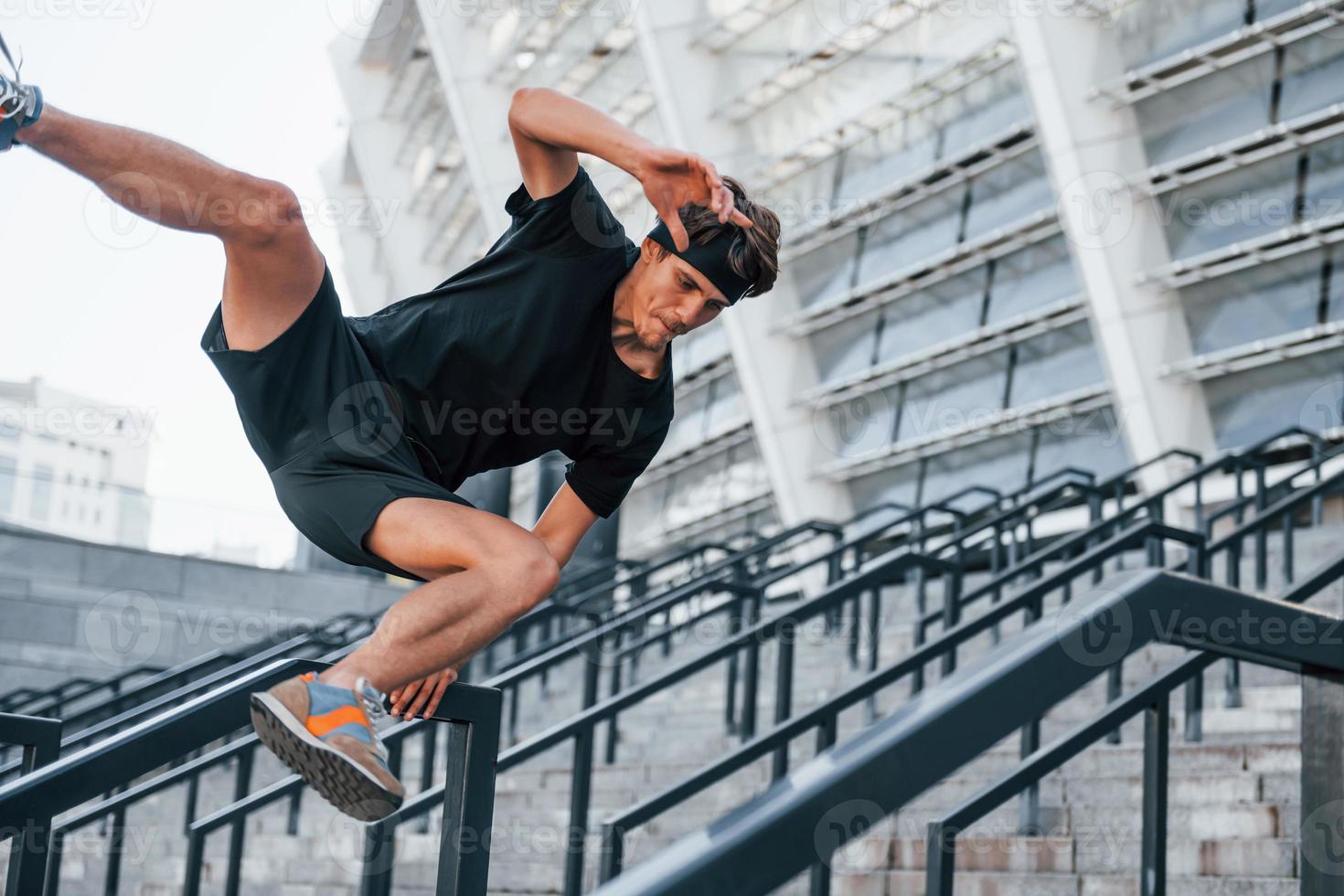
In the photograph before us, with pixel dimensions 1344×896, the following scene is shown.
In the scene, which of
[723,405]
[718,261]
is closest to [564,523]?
[718,261]

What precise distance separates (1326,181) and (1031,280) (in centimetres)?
339

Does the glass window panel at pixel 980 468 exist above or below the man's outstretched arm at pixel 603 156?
above

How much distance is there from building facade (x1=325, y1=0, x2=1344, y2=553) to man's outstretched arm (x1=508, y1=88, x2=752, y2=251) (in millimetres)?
10389

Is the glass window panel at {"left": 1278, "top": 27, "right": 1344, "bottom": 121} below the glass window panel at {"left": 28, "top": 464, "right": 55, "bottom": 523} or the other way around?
the other way around

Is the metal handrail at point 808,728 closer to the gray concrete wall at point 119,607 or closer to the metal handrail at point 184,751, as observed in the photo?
the metal handrail at point 184,751

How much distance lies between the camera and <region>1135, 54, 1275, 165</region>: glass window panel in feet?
39.8

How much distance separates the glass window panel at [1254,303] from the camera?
12.0 m

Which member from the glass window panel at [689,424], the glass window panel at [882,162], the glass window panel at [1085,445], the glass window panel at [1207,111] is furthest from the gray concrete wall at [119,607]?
the glass window panel at [1207,111]

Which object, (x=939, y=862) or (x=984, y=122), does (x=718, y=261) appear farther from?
(x=984, y=122)

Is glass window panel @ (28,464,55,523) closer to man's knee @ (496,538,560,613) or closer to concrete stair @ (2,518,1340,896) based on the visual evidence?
concrete stair @ (2,518,1340,896)

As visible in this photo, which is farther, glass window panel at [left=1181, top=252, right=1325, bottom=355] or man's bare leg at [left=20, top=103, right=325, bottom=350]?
glass window panel at [left=1181, top=252, right=1325, bottom=355]

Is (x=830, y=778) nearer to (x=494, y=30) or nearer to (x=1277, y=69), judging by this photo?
(x=1277, y=69)

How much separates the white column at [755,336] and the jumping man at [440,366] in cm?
1440

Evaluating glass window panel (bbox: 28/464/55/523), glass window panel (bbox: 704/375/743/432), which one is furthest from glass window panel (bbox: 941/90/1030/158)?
glass window panel (bbox: 28/464/55/523)
